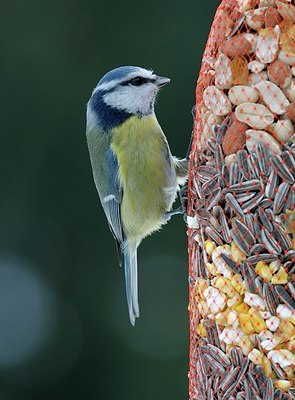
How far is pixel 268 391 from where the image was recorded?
5.08 ft

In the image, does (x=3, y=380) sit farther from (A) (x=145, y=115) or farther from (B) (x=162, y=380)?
(A) (x=145, y=115)

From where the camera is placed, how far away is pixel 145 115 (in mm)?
2092

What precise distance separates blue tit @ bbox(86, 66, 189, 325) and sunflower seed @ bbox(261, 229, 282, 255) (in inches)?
18.1

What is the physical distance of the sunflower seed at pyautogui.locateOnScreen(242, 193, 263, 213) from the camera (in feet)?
5.12

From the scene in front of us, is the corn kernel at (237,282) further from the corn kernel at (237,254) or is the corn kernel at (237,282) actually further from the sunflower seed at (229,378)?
the sunflower seed at (229,378)

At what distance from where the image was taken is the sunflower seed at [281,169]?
154 cm

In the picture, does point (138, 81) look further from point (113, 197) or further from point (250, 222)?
point (250, 222)

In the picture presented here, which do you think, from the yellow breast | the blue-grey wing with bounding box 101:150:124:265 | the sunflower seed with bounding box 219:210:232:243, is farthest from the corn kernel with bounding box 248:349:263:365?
the blue-grey wing with bounding box 101:150:124:265

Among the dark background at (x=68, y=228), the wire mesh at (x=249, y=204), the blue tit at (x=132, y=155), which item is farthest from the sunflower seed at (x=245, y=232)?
the dark background at (x=68, y=228)

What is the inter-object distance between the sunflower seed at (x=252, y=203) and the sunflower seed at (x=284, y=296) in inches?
6.1

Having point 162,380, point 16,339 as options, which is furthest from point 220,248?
point 16,339

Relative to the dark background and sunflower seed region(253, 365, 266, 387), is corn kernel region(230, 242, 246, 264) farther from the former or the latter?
the dark background

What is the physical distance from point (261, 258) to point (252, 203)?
10 centimetres

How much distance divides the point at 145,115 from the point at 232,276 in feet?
2.05
